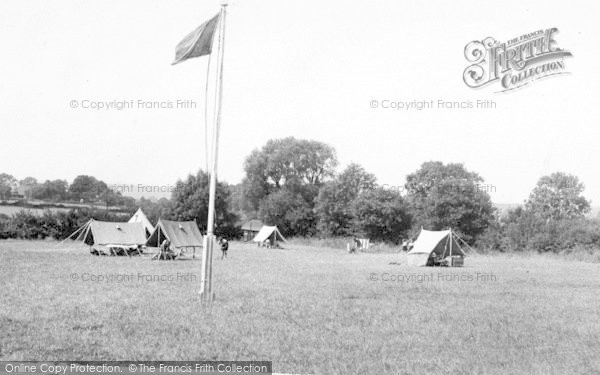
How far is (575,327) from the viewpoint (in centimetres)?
1061

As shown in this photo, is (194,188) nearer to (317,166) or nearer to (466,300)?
(317,166)

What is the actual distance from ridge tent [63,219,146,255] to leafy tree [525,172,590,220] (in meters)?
59.1

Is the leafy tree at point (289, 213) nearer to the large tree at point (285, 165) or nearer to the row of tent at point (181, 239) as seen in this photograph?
the large tree at point (285, 165)

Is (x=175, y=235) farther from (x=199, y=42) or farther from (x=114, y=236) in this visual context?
(x=199, y=42)

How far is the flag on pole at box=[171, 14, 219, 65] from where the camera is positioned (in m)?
12.5

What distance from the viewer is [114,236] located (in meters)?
33.5


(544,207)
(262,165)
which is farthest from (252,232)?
(544,207)

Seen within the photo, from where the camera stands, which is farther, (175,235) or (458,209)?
(458,209)

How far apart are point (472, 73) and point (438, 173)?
5666 cm

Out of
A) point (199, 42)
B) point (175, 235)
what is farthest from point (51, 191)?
point (199, 42)

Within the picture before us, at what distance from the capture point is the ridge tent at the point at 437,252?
2898 centimetres

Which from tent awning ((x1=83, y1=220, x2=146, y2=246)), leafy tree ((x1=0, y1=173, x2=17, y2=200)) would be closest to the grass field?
tent awning ((x1=83, y1=220, x2=146, y2=246))

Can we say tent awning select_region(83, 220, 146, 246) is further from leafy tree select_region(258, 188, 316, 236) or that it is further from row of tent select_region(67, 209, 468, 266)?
leafy tree select_region(258, 188, 316, 236)

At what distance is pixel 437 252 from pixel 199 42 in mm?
20251
